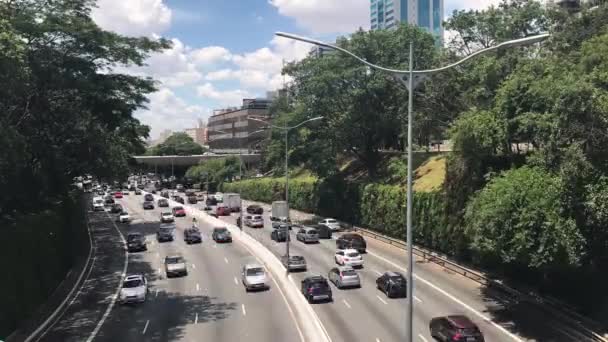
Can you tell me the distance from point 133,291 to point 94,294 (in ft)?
17.1

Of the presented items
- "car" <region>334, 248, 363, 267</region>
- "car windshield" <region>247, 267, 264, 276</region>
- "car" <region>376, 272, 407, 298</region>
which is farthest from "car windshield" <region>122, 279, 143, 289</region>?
"car" <region>334, 248, 363, 267</region>

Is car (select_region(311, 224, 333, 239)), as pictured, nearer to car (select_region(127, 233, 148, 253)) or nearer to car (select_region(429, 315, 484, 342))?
car (select_region(127, 233, 148, 253))

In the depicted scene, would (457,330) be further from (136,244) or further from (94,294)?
(136,244)

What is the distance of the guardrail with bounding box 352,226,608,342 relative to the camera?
24562 millimetres

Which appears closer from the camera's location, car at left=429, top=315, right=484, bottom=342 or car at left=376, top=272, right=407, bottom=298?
car at left=429, top=315, right=484, bottom=342

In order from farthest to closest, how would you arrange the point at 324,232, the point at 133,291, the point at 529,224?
the point at 324,232 → the point at 133,291 → the point at 529,224

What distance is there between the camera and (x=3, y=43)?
23562 millimetres

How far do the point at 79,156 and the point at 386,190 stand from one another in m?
29.1

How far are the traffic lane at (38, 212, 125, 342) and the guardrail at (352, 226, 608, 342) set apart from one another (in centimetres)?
2351

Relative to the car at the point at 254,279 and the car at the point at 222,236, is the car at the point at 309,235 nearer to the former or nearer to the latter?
the car at the point at 222,236

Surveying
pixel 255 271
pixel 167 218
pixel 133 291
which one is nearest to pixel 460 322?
pixel 255 271

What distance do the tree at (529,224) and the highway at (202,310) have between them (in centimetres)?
1079

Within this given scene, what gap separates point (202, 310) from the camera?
30.2 metres

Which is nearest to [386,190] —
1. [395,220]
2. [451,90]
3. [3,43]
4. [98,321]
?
[395,220]
